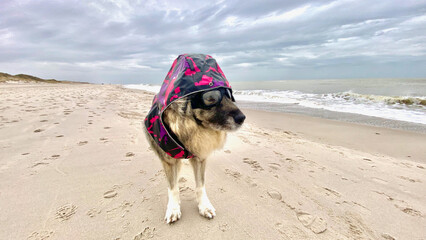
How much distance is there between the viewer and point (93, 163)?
3410 mm

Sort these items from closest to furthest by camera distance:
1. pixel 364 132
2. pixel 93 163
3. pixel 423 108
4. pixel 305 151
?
1. pixel 93 163
2. pixel 305 151
3. pixel 364 132
4. pixel 423 108

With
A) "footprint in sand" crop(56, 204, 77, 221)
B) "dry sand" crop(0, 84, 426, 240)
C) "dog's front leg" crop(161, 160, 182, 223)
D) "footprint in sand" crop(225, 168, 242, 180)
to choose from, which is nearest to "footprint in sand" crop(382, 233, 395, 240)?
"dry sand" crop(0, 84, 426, 240)

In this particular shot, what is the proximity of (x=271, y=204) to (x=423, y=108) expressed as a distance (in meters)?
13.1

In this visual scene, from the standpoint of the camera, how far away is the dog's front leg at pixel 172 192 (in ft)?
7.13

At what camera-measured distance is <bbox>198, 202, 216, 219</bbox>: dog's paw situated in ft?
7.35

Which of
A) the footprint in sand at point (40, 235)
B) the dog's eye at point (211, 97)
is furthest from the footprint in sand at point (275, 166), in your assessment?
the footprint in sand at point (40, 235)

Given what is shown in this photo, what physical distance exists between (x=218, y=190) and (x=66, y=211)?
1851mm

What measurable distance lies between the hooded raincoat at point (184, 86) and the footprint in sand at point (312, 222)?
150 cm

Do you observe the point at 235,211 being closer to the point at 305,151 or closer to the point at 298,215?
the point at 298,215

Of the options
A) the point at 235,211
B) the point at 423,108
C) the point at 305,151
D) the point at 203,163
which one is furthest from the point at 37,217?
the point at 423,108

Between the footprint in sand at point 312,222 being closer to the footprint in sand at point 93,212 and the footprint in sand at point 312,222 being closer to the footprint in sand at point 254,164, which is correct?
the footprint in sand at point 254,164

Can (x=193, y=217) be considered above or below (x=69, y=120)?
below

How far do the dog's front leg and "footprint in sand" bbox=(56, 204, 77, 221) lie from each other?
1.07 meters

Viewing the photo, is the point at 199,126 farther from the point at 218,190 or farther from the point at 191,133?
the point at 218,190
